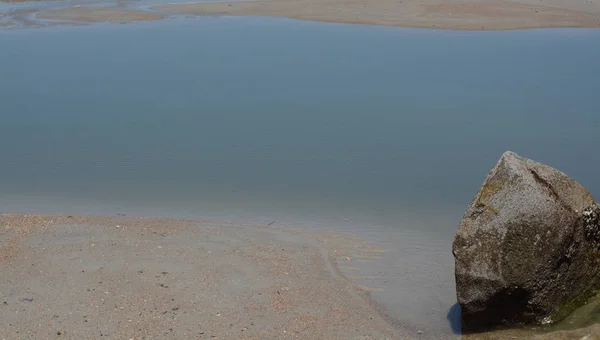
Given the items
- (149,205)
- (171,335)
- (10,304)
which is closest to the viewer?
(171,335)

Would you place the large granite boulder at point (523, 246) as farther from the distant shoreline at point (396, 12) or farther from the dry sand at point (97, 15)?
the dry sand at point (97, 15)

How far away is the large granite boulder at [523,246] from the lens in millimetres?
7957

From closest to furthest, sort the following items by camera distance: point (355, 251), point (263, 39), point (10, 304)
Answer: point (10, 304) < point (355, 251) < point (263, 39)

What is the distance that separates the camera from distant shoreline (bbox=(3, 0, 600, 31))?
2820 cm

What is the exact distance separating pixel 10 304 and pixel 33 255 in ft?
4.86

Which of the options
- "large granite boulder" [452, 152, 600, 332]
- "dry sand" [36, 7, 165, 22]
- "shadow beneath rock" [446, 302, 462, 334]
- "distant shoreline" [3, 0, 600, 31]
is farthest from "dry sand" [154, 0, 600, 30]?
"large granite boulder" [452, 152, 600, 332]

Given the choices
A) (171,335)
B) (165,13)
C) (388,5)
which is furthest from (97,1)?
(171,335)

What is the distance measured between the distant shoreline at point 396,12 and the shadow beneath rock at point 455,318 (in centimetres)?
1979

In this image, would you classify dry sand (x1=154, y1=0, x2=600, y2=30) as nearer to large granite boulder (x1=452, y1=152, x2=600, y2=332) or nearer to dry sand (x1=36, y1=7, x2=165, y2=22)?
dry sand (x1=36, y1=7, x2=165, y2=22)

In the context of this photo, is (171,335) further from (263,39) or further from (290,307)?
(263,39)

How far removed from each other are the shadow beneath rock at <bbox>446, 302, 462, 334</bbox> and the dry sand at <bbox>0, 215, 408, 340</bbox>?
2.17ft

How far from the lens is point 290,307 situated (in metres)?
8.59

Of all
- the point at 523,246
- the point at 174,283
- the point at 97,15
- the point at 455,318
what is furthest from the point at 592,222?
the point at 97,15

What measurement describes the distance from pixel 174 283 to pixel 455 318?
321 centimetres
